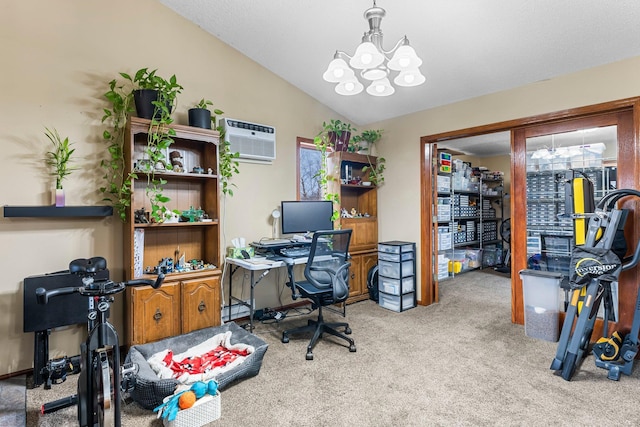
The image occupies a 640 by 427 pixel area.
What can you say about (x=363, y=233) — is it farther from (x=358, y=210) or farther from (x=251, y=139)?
(x=251, y=139)

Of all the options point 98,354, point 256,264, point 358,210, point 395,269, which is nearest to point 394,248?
point 395,269

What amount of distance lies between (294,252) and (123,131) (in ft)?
6.33

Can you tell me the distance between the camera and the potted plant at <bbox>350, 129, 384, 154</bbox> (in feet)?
14.8

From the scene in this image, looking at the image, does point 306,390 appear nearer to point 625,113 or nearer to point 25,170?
point 25,170

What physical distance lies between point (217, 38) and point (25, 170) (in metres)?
2.14

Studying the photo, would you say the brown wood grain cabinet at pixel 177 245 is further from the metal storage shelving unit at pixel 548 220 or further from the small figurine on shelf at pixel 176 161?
the metal storage shelving unit at pixel 548 220

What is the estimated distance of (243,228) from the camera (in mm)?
3680

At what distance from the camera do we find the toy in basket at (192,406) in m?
1.83

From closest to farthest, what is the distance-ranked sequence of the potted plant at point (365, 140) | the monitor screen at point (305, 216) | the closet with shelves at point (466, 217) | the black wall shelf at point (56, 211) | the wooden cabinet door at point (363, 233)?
the black wall shelf at point (56, 211), the monitor screen at point (305, 216), the wooden cabinet door at point (363, 233), the potted plant at point (365, 140), the closet with shelves at point (466, 217)

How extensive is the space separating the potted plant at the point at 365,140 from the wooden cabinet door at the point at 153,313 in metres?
2.86

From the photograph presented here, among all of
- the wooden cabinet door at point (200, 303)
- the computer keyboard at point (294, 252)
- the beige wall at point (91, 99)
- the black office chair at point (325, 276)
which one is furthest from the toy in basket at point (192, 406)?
the computer keyboard at point (294, 252)

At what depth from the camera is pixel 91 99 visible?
109 inches

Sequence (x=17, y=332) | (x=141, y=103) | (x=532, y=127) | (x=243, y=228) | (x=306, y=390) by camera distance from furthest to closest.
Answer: (x=243, y=228) → (x=532, y=127) → (x=141, y=103) → (x=17, y=332) → (x=306, y=390)

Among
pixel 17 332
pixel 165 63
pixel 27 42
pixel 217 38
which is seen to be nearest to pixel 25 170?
pixel 27 42
